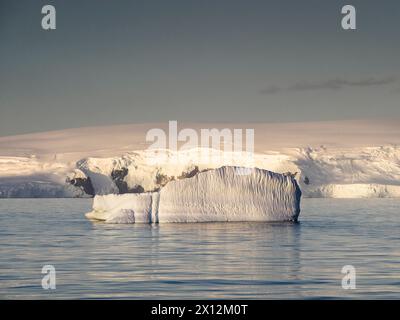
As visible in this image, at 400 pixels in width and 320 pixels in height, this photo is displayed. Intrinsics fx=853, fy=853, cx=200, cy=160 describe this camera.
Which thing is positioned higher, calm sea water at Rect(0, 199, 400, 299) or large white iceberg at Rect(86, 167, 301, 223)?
large white iceberg at Rect(86, 167, 301, 223)

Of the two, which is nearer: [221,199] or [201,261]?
[201,261]

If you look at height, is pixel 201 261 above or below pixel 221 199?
below

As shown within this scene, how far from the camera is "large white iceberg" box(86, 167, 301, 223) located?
105ft

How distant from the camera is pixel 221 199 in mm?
32438

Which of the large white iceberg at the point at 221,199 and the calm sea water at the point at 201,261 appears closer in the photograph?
the calm sea water at the point at 201,261

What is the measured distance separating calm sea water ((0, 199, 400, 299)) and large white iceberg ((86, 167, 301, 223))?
74 cm

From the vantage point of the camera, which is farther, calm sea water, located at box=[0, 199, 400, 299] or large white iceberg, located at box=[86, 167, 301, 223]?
large white iceberg, located at box=[86, 167, 301, 223]

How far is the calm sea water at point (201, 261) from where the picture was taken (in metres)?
15.1

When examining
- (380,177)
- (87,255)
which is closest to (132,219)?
(87,255)

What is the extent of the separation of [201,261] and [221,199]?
1232 centimetres

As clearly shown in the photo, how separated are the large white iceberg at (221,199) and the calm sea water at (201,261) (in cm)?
74

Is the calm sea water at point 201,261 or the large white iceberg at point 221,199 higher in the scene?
the large white iceberg at point 221,199
